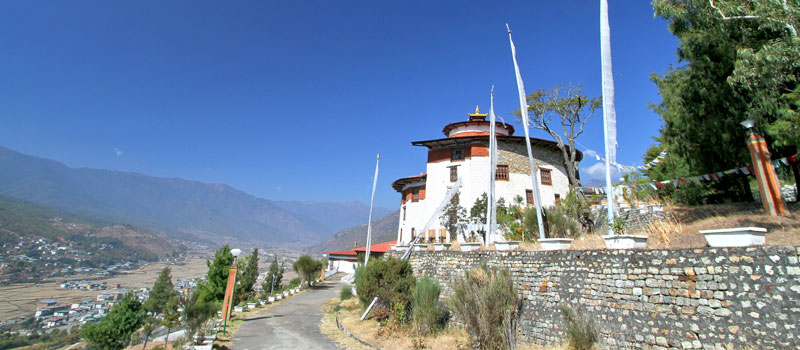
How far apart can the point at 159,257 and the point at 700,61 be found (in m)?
162

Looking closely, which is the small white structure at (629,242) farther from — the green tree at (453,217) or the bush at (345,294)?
the bush at (345,294)

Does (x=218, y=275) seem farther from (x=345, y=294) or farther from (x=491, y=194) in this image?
(x=491, y=194)

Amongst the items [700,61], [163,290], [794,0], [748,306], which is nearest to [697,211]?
[700,61]

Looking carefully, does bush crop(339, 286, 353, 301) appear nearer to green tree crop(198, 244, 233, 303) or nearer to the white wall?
green tree crop(198, 244, 233, 303)

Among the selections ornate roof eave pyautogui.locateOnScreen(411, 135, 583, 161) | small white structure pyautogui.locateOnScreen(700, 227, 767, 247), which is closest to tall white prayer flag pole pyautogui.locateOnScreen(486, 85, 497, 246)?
ornate roof eave pyautogui.locateOnScreen(411, 135, 583, 161)

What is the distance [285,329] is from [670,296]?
12250mm

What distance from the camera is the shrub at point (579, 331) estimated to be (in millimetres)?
7523

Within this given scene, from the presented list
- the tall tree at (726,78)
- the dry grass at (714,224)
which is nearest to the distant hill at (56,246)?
the dry grass at (714,224)

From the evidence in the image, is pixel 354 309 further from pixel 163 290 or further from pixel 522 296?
pixel 163 290

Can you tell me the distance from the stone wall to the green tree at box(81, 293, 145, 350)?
13475 millimetres

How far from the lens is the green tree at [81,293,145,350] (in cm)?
1148

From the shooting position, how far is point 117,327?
39.3 ft

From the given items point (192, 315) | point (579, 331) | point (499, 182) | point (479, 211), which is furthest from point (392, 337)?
point (499, 182)

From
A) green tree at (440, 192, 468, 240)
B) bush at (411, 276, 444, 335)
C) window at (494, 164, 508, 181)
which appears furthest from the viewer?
window at (494, 164, 508, 181)
